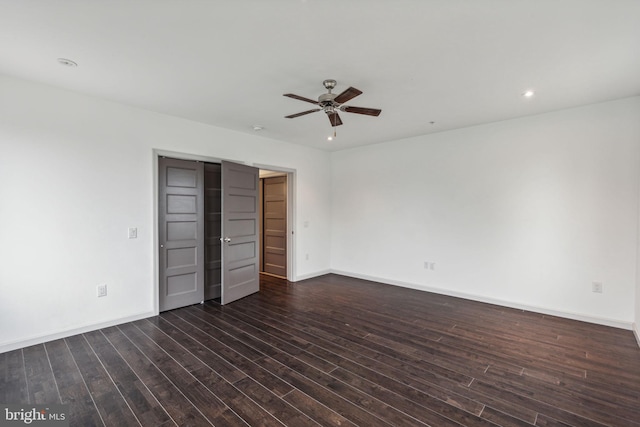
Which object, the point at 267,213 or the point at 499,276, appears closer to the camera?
the point at 499,276

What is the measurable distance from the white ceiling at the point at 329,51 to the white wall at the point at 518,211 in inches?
22.5

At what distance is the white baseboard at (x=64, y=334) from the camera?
2881mm

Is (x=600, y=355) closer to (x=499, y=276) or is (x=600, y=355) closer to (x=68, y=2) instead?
(x=499, y=276)

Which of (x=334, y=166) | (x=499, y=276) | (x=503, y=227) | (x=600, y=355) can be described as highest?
(x=334, y=166)

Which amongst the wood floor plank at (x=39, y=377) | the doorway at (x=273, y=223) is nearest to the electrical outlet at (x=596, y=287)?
the doorway at (x=273, y=223)

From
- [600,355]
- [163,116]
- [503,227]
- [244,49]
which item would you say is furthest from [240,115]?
[600,355]

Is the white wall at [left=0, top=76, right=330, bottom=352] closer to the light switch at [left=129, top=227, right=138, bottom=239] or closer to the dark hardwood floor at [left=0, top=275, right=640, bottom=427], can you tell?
the light switch at [left=129, top=227, right=138, bottom=239]

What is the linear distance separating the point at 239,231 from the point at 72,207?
6.76ft

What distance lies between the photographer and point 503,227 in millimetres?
4293

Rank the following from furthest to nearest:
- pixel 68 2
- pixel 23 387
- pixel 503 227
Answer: pixel 503 227 → pixel 23 387 → pixel 68 2

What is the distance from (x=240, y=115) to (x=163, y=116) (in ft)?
3.42

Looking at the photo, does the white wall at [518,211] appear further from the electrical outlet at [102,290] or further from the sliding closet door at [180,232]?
the electrical outlet at [102,290]

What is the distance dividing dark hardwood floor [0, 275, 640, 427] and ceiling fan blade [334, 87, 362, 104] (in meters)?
2.46

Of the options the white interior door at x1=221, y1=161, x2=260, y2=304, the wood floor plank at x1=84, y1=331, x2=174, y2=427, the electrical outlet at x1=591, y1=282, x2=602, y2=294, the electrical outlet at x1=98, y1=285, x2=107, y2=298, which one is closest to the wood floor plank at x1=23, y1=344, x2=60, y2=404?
the wood floor plank at x1=84, y1=331, x2=174, y2=427
